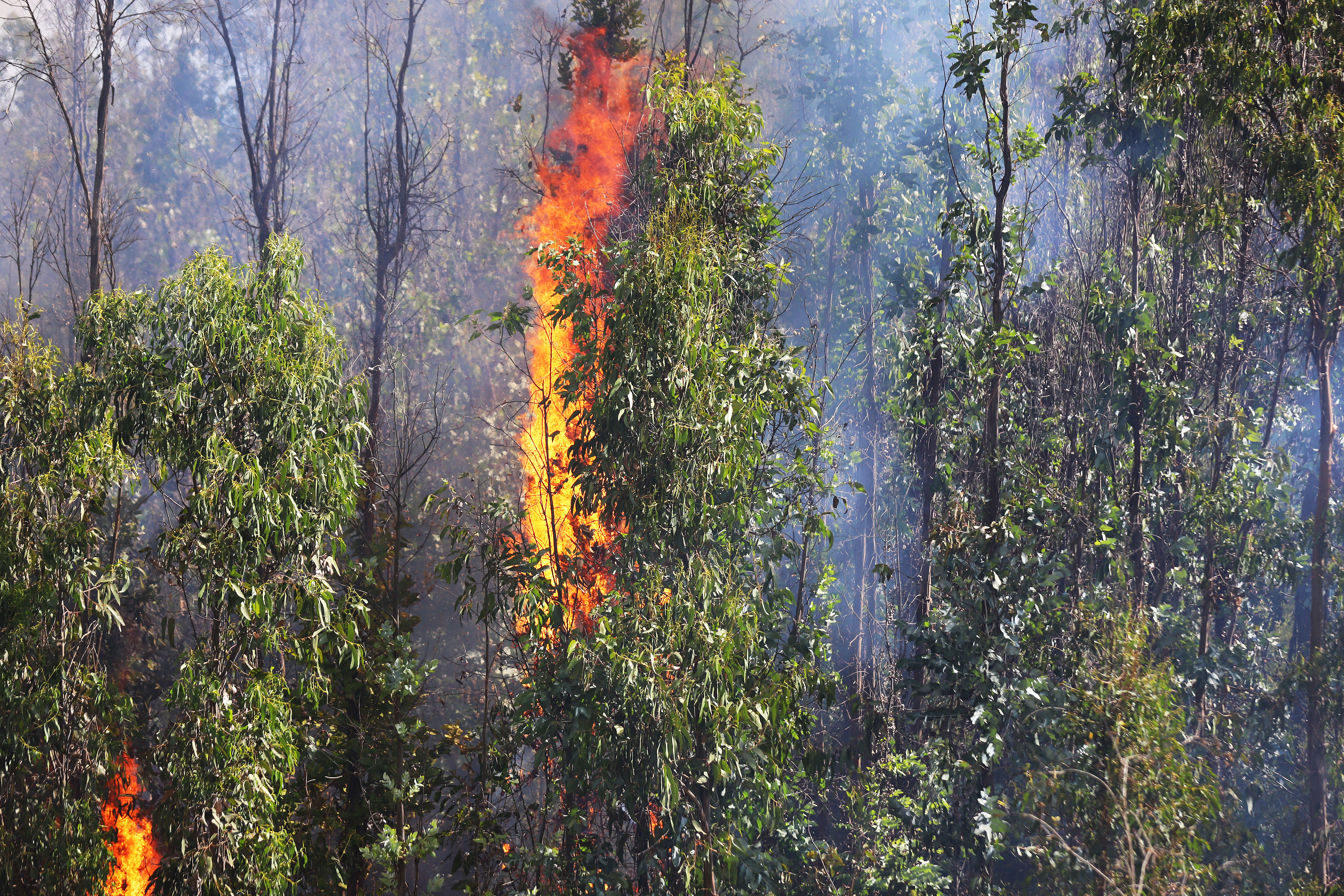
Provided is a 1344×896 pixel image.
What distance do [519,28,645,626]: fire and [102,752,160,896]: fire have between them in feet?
12.3

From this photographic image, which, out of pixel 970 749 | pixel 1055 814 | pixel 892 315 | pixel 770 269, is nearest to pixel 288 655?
pixel 770 269

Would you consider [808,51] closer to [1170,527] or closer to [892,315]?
[892,315]

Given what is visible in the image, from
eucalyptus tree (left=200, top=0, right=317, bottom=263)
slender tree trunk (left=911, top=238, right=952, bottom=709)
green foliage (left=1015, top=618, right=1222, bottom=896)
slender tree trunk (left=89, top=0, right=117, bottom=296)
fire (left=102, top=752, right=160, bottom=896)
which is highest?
eucalyptus tree (left=200, top=0, right=317, bottom=263)

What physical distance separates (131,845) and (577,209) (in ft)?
30.9

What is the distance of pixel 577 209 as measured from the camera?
12406 mm

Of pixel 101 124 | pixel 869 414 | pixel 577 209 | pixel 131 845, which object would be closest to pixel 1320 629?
pixel 577 209

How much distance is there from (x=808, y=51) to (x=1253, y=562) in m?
20.4

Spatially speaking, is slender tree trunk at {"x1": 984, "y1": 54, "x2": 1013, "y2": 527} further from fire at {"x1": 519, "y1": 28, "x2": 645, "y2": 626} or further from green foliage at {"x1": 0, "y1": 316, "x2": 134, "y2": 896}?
green foliage at {"x1": 0, "y1": 316, "x2": 134, "y2": 896}

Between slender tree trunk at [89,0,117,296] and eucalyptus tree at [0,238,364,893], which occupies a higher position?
slender tree trunk at [89,0,117,296]

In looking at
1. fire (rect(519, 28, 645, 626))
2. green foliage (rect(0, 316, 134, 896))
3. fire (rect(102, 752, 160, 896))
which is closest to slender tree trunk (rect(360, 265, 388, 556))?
fire (rect(519, 28, 645, 626))

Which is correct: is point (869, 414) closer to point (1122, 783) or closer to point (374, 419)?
point (374, 419)

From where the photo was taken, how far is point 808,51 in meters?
25.0

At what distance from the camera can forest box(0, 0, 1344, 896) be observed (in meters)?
4.74

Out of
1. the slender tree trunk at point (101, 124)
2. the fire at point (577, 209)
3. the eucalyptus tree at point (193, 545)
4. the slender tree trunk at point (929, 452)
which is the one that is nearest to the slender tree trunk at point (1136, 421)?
the slender tree trunk at point (929, 452)
